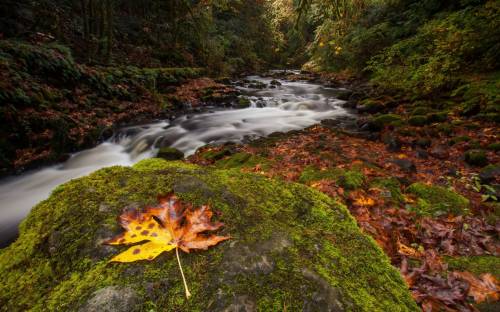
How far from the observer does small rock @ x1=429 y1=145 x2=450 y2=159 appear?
5945 mm

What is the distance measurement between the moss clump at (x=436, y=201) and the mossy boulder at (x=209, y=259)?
2.70 m

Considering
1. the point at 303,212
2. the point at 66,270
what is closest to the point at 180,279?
the point at 66,270

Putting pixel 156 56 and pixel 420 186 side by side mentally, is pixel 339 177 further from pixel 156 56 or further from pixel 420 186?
pixel 156 56

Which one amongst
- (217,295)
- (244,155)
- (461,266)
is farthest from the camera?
(244,155)

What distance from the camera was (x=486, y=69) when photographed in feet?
29.2

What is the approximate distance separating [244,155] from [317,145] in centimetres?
181

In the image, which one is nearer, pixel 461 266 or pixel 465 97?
pixel 461 266

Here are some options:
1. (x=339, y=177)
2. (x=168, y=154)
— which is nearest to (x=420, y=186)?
(x=339, y=177)

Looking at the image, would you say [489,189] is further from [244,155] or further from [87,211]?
[87,211]

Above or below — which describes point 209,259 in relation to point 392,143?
above

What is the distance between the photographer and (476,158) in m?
5.37

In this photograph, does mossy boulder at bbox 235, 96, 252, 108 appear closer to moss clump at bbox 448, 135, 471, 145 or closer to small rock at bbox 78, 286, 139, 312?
moss clump at bbox 448, 135, 471, 145

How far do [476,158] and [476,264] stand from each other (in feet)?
13.3

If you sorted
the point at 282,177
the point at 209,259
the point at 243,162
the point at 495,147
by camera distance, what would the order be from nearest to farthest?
the point at 209,259
the point at 282,177
the point at 243,162
the point at 495,147
